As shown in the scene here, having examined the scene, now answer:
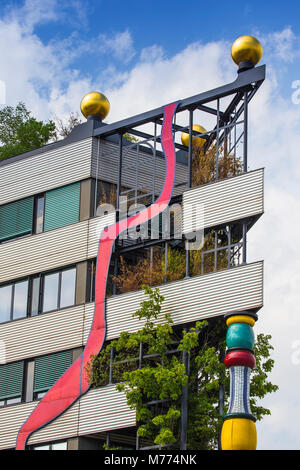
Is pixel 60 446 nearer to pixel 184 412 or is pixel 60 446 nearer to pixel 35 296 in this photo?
pixel 184 412

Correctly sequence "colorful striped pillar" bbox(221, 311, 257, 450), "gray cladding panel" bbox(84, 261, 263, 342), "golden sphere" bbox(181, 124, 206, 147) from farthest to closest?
"golden sphere" bbox(181, 124, 206, 147)
"gray cladding panel" bbox(84, 261, 263, 342)
"colorful striped pillar" bbox(221, 311, 257, 450)

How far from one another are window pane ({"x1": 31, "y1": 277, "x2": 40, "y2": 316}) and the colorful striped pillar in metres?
9.90

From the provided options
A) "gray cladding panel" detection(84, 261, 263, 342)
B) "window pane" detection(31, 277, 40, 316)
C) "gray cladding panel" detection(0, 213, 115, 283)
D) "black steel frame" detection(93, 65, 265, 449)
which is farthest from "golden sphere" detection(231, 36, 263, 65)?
"window pane" detection(31, 277, 40, 316)

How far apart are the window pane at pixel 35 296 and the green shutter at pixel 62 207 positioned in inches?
78.7

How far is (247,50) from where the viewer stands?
3962cm

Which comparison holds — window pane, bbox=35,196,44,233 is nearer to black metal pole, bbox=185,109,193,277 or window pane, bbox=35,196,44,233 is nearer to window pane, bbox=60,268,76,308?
window pane, bbox=60,268,76,308

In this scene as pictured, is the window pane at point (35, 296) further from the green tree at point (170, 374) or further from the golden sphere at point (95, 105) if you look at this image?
the golden sphere at point (95, 105)

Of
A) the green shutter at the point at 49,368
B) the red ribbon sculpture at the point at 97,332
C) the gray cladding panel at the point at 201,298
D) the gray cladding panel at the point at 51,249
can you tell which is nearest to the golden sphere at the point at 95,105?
the red ribbon sculpture at the point at 97,332

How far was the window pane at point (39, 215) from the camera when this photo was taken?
144 ft

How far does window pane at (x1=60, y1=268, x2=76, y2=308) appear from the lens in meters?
41.5

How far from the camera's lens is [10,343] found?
42.3 metres

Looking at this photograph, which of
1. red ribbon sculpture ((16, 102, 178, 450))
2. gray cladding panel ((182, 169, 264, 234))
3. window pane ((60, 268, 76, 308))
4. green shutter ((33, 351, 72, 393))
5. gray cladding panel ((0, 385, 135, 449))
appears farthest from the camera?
window pane ((60, 268, 76, 308))

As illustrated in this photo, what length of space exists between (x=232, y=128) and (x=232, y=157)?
4.99 feet

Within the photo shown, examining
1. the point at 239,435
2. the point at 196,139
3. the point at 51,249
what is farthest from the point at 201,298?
the point at 196,139
